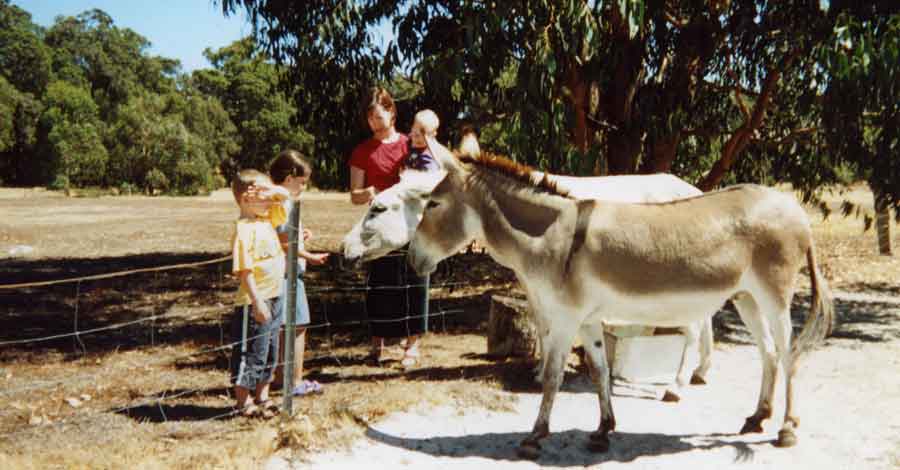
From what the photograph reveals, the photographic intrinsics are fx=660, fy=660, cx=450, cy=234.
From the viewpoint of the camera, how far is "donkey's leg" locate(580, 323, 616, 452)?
4.12m

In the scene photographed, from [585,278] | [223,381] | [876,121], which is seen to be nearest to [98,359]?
[223,381]

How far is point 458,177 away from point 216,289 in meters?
7.88

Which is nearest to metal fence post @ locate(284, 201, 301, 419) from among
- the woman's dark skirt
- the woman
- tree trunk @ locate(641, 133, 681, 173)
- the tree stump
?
the woman

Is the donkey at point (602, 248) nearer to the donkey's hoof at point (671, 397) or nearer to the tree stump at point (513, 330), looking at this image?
the donkey's hoof at point (671, 397)

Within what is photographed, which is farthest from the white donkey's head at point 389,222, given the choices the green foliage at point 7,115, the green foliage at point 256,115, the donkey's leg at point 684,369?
the green foliage at point 7,115

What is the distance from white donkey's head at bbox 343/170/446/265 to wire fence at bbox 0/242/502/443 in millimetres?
903

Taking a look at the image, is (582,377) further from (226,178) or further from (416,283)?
(226,178)

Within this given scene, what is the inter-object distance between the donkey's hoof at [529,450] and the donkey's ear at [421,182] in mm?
1641

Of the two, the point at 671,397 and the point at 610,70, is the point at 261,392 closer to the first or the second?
the point at 671,397

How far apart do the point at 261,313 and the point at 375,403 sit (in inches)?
45.8

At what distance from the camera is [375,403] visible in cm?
480

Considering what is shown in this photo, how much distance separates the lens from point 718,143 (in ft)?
35.9

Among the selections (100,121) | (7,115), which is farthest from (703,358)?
(7,115)

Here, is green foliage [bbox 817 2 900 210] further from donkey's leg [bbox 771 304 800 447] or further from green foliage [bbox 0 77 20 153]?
green foliage [bbox 0 77 20 153]
